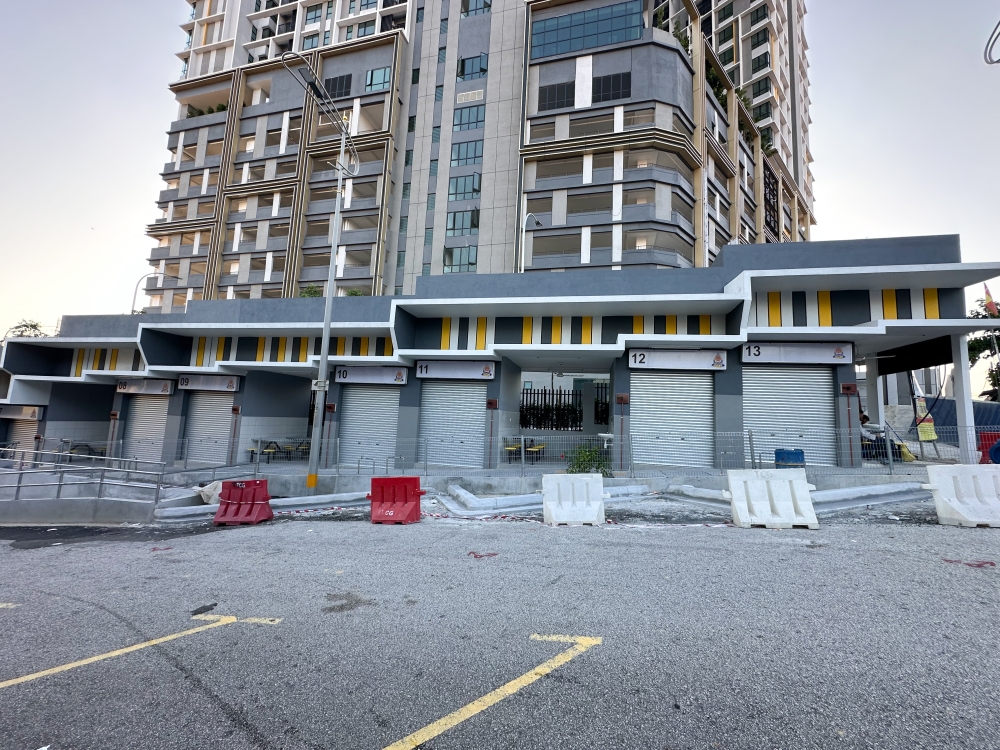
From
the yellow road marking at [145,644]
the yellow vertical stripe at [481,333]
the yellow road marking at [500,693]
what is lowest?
the yellow road marking at [145,644]

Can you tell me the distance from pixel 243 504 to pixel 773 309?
55.4 feet

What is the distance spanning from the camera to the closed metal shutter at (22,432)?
80.8ft

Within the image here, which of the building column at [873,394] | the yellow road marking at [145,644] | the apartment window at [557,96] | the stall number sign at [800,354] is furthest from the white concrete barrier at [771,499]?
the apartment window at [557,96]

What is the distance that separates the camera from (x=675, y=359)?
54.9ft

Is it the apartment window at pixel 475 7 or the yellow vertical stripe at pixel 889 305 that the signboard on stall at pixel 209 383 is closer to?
the yellow vertical stripe at pixel 889 305

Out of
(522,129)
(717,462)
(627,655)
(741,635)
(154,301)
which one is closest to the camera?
(627,655)

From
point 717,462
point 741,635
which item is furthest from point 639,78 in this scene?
point 741,635

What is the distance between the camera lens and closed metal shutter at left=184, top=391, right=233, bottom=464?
21484mm

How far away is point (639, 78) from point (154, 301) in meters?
49.6

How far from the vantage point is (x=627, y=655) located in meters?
3.85

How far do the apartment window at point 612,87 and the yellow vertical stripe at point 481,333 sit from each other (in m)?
25.9

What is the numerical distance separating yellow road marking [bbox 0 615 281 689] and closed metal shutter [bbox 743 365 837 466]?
15350mm

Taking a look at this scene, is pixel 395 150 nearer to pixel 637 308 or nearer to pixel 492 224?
pixel 492 224

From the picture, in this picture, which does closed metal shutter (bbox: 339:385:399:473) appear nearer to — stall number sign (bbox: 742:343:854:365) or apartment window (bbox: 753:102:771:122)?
stall number sign (bbox: 742:343:854:365)
